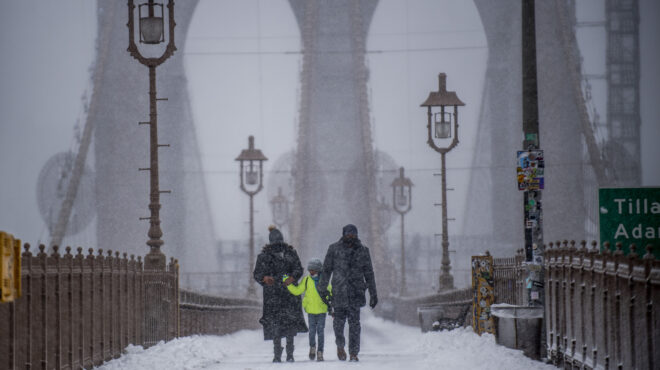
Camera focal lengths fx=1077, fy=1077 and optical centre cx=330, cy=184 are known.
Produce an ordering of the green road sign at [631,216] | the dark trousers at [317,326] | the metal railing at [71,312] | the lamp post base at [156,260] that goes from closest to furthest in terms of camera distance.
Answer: the metal railing at [71,312]
the green road sign at [631,216]
the dark trousers at [317,326]
the lamp post base at [156,260]

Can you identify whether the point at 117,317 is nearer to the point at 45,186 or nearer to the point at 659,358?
the point at 659,358

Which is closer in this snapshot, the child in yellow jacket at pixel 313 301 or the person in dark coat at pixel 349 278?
the person in dark coat at pixel 349 278

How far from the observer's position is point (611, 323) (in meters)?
9.13

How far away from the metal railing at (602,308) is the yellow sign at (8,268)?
14.1ft

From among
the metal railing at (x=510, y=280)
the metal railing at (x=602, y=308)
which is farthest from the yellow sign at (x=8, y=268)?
the metal railing at (x=510, y=280)

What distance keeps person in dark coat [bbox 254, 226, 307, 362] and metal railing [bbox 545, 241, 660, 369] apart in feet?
10.4

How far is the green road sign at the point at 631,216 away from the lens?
985 cm

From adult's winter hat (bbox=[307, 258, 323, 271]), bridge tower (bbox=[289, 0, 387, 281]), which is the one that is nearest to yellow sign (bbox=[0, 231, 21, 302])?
adult's winter hat (bbox=[307, 258, 323, 271])

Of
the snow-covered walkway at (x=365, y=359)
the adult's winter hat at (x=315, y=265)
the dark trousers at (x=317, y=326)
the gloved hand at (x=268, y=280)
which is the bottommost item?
the snow-covered walkway at (x=365, y=359)

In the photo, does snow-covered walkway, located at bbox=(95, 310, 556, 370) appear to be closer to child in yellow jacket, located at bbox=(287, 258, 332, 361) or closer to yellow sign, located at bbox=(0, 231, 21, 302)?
child in yellow jacket, located at bbox=(287, 258, 332, 361)

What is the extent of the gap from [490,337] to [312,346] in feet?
8.14

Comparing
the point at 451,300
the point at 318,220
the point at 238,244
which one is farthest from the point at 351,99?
the point at 451,300

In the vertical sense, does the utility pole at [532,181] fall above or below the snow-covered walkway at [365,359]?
above

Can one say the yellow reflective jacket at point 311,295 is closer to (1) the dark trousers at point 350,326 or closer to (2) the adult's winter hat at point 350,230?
(1) the dark trousers at point 350,326
